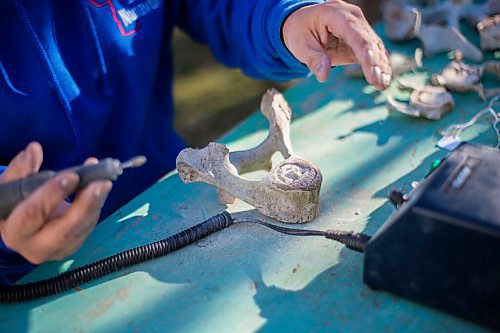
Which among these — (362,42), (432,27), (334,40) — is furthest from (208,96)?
(362,42)

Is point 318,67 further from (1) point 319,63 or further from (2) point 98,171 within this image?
(2) point 98,171

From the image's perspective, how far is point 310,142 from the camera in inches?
43.1

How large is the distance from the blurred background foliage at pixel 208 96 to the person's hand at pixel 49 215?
1661 mm

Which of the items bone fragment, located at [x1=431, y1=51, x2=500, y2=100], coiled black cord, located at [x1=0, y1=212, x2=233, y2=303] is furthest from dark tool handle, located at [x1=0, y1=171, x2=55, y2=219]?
bone fragment, located at [x1=431, y1=51, x2=500, y2=100]

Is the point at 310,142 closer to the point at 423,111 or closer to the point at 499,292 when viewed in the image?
the point at 423,111

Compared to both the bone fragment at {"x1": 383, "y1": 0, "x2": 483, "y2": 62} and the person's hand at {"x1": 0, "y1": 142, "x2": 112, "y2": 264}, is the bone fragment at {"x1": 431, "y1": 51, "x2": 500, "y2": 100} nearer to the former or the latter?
the bone fragment at {"x1": 383, "y1": 0, "x2": 483, "y2": 62}

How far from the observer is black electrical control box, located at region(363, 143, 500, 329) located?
620 mm

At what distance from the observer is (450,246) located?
63cm

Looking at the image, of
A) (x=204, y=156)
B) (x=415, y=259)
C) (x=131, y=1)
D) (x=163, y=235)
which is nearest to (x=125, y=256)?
(x=163, y=235)

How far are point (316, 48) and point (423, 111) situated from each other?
0.28 metres

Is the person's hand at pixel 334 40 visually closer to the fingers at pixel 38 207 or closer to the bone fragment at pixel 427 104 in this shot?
the bone fragment at pixel 427 104

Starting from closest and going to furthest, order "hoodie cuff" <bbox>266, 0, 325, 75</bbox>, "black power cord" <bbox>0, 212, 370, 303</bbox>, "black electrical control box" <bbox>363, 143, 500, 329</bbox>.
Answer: "black electrical control box" <bbox>363, 143, 500, 329</bbox>
"black power cord" <bbox>0, 212, 370, 303</bbox>
"hoodie cuff" <bbox>266, 0, 325, 75</bbox>

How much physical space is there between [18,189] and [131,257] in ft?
0.70

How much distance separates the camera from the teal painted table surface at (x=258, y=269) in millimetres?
718
